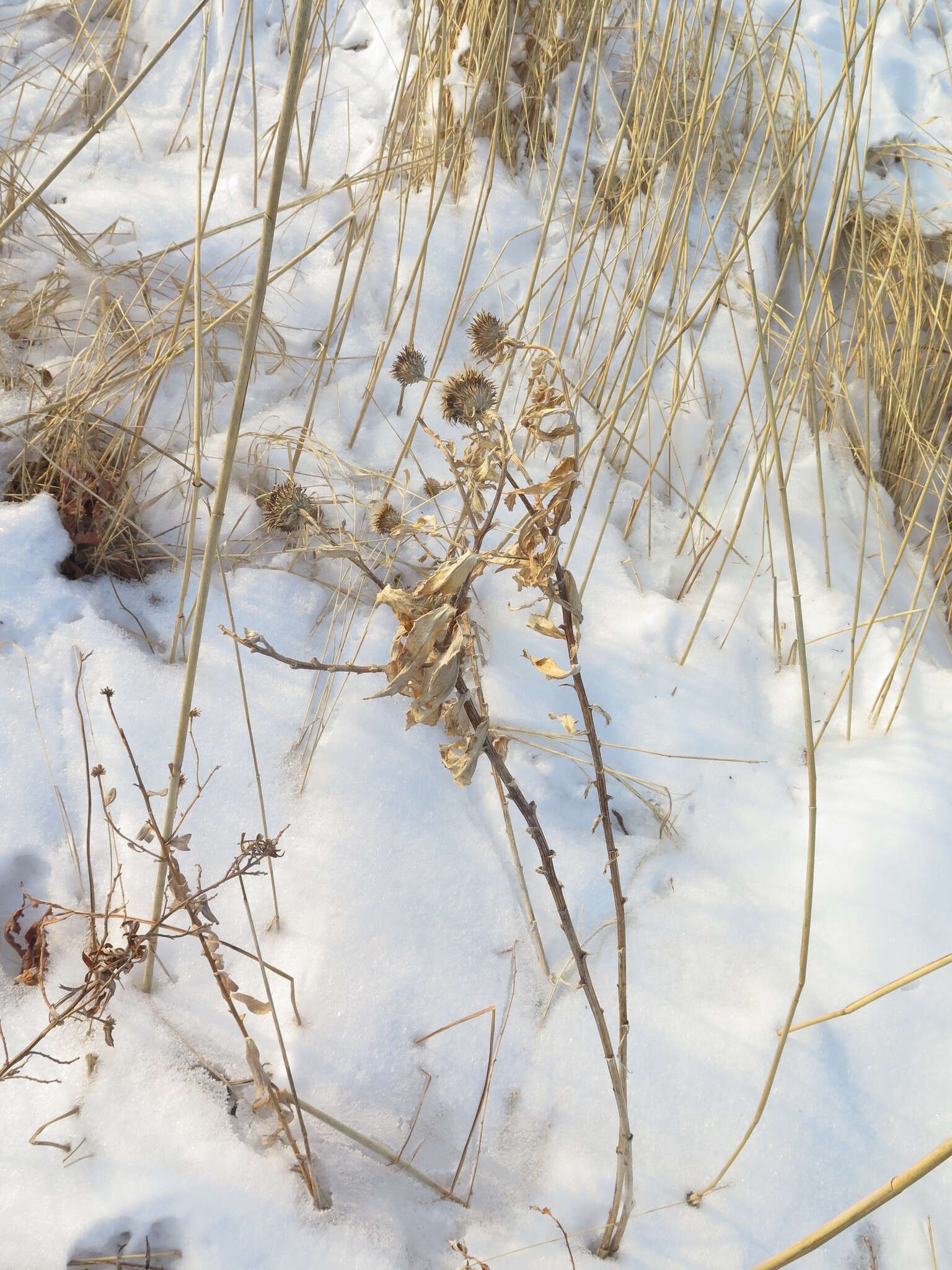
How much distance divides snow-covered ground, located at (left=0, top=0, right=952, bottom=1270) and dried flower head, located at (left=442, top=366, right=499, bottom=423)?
548mm

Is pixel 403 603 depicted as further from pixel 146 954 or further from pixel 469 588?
pixel 146 954

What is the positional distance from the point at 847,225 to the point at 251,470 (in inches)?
50.1

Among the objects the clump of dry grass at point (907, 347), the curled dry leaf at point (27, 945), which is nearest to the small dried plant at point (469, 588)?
the curled dry leaf at point (27, 945)

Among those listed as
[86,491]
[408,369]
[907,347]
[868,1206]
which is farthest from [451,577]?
[907,347]

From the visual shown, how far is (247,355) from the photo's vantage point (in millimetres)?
507

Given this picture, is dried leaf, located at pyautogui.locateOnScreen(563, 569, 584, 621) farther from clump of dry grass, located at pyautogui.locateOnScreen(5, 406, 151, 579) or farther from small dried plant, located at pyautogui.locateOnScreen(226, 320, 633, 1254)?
clump of dry grass, located at pyautogui.locateOnScreen(5, 406, 151, 579)

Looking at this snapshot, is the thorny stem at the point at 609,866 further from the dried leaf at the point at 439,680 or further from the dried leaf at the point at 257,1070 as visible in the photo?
the dried leaf at the point at 257,1070

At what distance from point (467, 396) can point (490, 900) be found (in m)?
0.60

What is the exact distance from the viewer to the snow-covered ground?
0.78m

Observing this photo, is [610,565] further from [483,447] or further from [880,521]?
[483,447]

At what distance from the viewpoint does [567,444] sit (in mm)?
1413

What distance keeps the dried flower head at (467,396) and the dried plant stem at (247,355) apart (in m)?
0.14

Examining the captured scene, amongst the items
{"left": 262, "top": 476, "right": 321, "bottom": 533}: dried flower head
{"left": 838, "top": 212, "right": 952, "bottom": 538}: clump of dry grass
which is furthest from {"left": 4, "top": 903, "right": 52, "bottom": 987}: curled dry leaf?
{"left": 838, "top": 212, "right": 952, "bottom": 538}: clump of dry grass

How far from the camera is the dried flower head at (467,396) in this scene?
597mm
